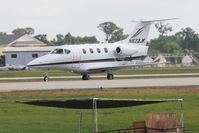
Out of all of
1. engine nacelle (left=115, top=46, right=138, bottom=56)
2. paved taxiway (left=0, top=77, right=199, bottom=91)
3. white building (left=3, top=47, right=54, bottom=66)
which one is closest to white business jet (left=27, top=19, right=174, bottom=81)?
engine nacelle (left=115, top=46, right=138, bottom=56)

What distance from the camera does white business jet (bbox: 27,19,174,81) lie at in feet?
169

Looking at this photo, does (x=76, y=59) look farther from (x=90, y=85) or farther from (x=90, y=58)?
(x=90, y=85)

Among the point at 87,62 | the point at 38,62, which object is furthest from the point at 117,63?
the point at 38,62

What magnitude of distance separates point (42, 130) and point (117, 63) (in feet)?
117

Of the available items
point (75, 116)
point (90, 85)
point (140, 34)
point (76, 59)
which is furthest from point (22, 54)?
point (75, 116)

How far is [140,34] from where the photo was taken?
57.0 metres

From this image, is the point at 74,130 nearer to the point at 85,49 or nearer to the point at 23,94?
the point at 23,94

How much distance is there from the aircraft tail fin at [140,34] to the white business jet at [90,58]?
0.63m

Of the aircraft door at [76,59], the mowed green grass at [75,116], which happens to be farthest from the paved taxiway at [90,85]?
the aircraft door at [76,59]

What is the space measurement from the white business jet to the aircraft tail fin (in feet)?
2.06

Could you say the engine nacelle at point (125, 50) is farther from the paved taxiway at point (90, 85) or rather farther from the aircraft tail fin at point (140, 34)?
the paved taxiway at point (90, 85)

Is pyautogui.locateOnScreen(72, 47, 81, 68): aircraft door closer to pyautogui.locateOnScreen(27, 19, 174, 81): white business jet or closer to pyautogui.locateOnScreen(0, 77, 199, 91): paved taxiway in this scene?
pyautogui.locateOnScreen(27, 19, 174, 81): white business jet

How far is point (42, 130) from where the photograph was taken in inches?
727

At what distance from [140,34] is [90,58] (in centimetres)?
653
